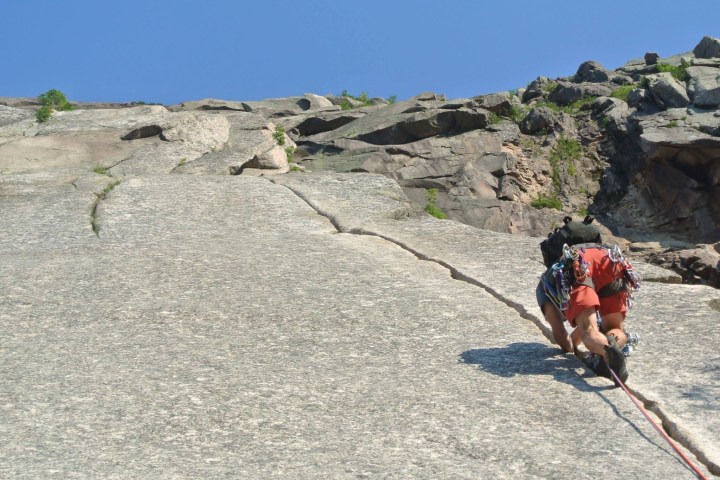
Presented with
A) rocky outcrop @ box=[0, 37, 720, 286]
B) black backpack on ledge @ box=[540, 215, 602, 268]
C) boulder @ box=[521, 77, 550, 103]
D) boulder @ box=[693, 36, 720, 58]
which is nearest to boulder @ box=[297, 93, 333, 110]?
rocky outcrop @ box=[0, 37, 720, 286]

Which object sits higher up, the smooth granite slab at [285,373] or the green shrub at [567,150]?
the green shrub at [567,150]

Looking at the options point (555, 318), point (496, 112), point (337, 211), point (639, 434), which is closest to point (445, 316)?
point (555, 318)

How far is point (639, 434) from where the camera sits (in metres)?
5.83

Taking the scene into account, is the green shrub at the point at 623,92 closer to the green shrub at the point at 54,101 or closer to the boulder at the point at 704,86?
the boulder at the point at 704,86

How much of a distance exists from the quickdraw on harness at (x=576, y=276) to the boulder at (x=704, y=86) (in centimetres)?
1954

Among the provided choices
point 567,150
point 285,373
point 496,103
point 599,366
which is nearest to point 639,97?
point 567,150

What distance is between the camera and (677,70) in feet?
95.0

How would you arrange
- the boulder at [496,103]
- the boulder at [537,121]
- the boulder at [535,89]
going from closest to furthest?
the boulder at [537,121], the boulder at [496,103], the boulder at [535,89]

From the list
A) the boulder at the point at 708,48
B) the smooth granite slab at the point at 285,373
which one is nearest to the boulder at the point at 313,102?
the boulder at the point at 708,48

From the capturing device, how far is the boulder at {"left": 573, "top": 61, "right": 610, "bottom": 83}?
106 ft

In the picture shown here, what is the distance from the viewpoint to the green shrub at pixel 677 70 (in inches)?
1108

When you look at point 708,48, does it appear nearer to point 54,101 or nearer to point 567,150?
point 567,150

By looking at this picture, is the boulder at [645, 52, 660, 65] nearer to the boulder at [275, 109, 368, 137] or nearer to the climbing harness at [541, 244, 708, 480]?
the boulder at [275, 109, 368, 137]

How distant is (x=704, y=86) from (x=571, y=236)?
20.8m
